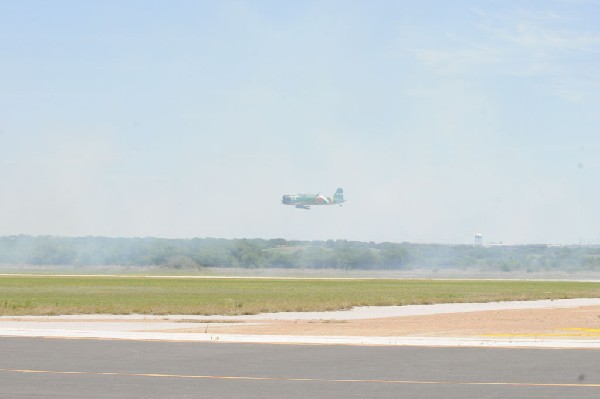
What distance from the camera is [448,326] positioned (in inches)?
1315

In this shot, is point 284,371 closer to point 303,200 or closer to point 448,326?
point 448,326

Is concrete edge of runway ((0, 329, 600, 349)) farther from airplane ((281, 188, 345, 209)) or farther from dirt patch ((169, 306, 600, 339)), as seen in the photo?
airplane ((281, 188, 345, 209))

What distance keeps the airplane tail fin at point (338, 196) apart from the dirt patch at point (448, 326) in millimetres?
131768

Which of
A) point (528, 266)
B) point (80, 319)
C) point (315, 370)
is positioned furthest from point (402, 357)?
point (528, 266)

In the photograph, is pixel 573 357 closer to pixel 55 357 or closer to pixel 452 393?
pixel 452 393

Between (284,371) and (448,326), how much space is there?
14.6m

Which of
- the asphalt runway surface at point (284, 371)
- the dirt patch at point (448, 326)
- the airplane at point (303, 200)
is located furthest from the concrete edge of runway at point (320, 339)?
the airplane at point (303, 200)

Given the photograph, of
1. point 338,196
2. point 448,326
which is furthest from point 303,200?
point 448,326

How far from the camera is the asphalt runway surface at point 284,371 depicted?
16.8 meters

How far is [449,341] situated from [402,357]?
13.5 feet

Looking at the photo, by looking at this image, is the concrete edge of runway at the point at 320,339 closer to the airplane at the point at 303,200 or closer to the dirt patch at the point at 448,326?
the dirt patch at the point at 448,326

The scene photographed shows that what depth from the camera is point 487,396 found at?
1617 centimetres

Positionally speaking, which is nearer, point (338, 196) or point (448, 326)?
point (448, 326)

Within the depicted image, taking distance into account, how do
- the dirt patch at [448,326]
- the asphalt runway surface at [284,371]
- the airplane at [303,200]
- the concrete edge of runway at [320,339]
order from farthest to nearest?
the airplane at [303,200] < the dirt patch at [448,326] < the concrete edge of runway at [320,339] < the asphalt runway surface at [284,371]
